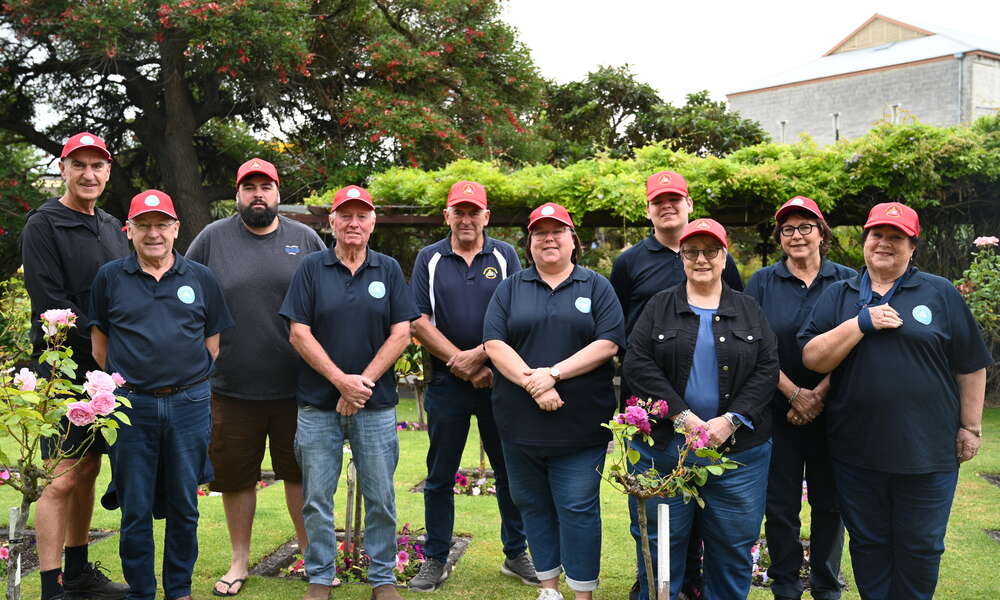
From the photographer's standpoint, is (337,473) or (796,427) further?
(337,473)

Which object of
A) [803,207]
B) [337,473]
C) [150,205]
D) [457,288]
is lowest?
[337,473]

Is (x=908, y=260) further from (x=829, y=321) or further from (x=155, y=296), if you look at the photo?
(x=155, y=296)

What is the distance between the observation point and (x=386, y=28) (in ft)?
58.2

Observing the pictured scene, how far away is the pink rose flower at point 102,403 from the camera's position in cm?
291

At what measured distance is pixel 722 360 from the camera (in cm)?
350

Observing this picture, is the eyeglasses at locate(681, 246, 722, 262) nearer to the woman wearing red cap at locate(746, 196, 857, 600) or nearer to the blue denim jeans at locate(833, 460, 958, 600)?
the woman wearing red cap at locate(746, 196, 857, 600)

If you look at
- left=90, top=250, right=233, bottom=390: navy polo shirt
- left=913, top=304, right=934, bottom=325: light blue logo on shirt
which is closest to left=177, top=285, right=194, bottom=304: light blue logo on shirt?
left=90, top=250, right=233, bottom=390: navy polo shirt

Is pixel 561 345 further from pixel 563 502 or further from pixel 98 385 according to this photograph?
pixel 98 385

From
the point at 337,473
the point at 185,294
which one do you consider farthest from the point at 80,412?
the point at 337,473

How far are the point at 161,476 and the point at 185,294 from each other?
36.2 inches

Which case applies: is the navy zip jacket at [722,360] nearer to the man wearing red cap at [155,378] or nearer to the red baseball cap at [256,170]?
the man wearing red cap at [155,378]

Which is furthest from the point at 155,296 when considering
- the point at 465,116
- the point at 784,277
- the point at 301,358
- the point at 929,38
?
the point at 929,38

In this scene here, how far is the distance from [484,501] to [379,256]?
2.96 metres

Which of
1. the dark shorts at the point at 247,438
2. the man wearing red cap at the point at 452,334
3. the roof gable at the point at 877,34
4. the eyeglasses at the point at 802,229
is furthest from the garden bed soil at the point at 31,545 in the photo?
the roof gable at the point at 877,34
